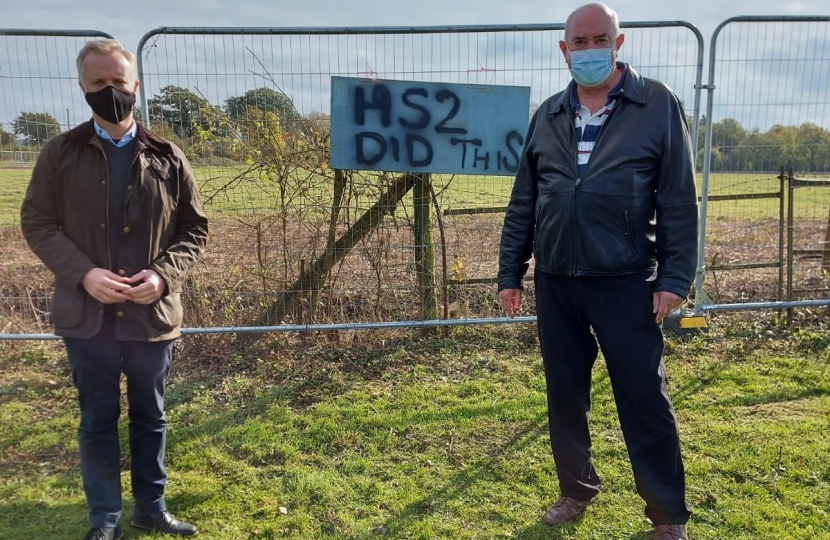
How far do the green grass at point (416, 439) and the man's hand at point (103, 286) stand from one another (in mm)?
1191

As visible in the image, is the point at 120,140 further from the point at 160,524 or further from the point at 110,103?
the point at 160,524

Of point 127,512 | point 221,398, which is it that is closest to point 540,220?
point 127,512

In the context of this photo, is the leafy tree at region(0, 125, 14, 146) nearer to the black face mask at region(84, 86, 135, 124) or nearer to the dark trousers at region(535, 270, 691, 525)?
the black face mask at region(84, 86, 135, 124)

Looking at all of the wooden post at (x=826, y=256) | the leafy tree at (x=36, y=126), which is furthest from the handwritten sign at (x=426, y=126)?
the wooden post at (x=826, y=256)

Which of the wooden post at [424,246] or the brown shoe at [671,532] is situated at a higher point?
the wooden post at [424,246]

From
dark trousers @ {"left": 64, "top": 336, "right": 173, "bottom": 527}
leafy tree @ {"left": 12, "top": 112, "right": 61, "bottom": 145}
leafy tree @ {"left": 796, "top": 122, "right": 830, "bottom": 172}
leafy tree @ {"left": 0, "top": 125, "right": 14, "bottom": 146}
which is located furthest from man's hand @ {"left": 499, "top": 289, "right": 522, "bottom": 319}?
leafy tree @ {"left": 796, "top": 122, "right": 830, "bottom": 172}

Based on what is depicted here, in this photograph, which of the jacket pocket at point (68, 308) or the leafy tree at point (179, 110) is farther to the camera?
the leafy tree at point (179, 110)

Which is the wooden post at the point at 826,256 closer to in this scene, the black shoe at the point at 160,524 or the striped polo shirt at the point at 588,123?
the striped polo shirt at the point at 588,123

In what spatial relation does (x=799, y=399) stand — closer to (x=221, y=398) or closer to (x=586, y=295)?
(x=586, y=295)

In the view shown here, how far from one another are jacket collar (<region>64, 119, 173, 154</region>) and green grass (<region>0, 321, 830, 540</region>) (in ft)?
5.82

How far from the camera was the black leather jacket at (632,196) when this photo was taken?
2.34 m

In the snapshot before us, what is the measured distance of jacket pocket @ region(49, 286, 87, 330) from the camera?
236 centimetres

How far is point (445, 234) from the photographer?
481 cm

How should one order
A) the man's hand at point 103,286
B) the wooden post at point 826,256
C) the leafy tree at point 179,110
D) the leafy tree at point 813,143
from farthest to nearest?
the wooden post at point 826,256 → the leafy tree at point 813,143 → the leafy tree at point 179,110 → the man's hand at point 103,286
